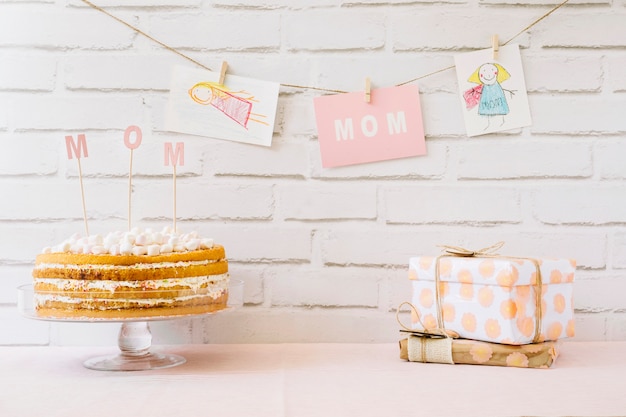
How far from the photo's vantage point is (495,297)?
4.11 feet

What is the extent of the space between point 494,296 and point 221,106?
0.65 meters

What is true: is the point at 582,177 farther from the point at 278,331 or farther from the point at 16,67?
the point at 16,67

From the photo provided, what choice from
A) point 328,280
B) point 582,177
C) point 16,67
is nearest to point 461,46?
point 582,177

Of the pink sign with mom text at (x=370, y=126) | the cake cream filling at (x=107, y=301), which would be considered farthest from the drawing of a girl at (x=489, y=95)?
the cake cream filling at (x=107, y=301)

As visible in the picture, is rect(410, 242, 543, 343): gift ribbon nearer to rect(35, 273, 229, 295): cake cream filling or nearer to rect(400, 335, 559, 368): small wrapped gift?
rect(400, 335, 559, 368): small wrapped gift

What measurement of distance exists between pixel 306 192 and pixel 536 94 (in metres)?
0.49

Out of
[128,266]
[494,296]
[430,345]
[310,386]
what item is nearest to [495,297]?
[494,296]

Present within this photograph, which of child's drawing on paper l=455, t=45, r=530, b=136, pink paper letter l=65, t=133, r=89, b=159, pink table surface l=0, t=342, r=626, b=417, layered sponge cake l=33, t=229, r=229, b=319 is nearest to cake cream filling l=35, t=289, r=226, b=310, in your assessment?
layered sponge cake l=33, t=229, r=229, b=319

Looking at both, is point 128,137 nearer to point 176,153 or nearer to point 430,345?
point 176,153

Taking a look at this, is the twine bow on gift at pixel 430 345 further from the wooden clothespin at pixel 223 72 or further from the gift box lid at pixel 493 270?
the wooden clothespin at pixel 223 72

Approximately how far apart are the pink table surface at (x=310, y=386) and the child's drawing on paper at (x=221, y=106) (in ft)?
1.40

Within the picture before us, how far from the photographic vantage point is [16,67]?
153cm

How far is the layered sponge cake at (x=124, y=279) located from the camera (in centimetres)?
121

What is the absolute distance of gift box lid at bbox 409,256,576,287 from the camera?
1240mm
